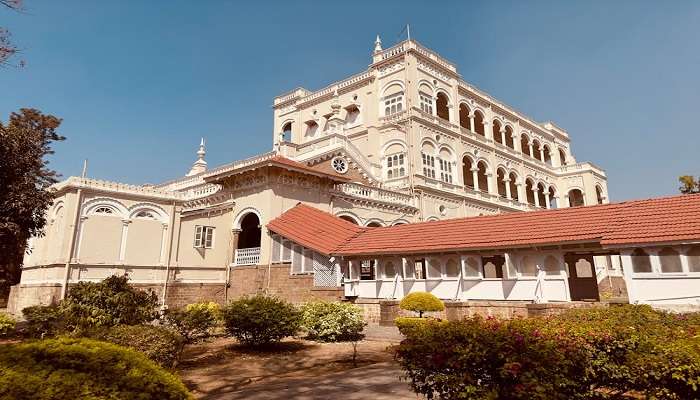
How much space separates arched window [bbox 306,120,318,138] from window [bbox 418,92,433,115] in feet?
33.9

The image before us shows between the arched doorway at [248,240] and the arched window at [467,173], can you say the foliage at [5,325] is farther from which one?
the arched window at [467,173]

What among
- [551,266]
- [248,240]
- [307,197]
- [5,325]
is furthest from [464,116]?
[5,325]

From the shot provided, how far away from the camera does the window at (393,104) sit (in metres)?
30.8

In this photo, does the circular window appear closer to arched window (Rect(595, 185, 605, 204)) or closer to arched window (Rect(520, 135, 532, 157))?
arched window (Rect(520, 135, 532, 157))

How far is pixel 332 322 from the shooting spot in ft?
41.4

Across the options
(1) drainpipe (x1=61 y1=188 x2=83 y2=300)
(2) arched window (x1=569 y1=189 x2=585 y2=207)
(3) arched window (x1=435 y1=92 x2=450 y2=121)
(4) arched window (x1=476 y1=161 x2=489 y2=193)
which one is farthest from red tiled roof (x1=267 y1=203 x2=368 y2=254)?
(2) arched window (x1=569 y1=189 x2=585 y2=207)

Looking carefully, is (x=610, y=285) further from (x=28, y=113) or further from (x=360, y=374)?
(x=28, y=113)

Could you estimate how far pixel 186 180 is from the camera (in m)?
28.8

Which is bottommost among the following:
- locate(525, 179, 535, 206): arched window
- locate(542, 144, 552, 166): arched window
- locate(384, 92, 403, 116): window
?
locate(525, 179, 535, 206): arched window

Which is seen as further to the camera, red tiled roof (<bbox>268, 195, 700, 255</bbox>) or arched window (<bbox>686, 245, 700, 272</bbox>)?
red tiled roof (<bbox>268, 195, 700, 255</bbox>)

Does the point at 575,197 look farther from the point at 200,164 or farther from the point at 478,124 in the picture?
the point at 200,164

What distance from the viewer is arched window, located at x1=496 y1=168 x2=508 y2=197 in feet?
125

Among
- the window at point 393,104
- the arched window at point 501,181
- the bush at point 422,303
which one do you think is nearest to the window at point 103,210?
the bush at point 422,303

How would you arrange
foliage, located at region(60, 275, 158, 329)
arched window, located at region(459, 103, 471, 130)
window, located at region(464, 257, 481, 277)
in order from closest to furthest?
foliage, located at region(60, 275, 158, 329) → window, located at region(464, 257, 481, 277) → arched window, located at region(459, 103, 471, 130)
